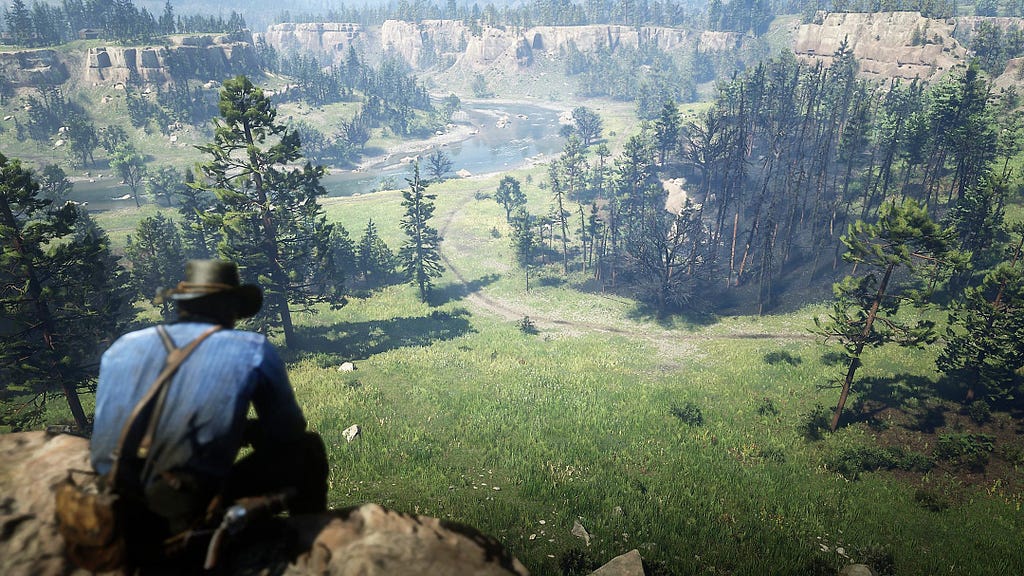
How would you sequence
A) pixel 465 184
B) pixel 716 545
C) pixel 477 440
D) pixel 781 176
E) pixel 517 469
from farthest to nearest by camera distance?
1. pixel 465 184
2. pixel 781 176
3. pixel 477 440
4. pixel 517 469
5. pixel 716 545

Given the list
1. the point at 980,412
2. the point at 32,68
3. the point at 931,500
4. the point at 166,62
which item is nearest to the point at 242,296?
the point at 931,500

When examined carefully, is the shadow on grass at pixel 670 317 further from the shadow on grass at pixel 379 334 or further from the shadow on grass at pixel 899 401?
the shadow on grass at pixel 379 334

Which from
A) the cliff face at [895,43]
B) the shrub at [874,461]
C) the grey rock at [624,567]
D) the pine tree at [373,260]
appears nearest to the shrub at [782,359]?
the shrub at [874,461]

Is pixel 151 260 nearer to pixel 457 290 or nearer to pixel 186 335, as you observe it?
pixel 457 290

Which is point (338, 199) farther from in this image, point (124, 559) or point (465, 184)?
point (124, 559)

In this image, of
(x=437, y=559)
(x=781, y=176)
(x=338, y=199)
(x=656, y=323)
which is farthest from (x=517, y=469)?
(x=338, y=199)

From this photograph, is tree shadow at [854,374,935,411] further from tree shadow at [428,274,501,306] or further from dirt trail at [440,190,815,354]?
tree shadow at [428,274,501,306]
